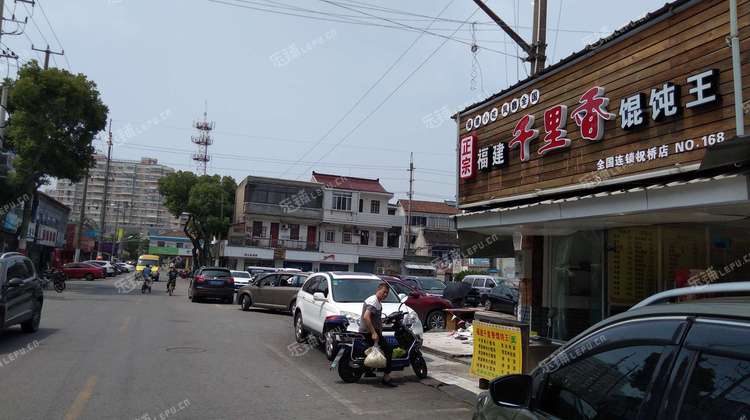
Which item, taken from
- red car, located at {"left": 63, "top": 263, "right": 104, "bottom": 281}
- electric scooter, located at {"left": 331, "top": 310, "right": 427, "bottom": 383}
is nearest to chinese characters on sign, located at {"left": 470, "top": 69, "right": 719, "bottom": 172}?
electric scooter, located at {"left": 331, "top": 310, "right": 427, "bottom": 383}

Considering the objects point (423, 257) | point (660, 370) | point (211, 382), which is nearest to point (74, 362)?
point (211, 382)

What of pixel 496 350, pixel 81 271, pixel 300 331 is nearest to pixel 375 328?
pixel 496 350

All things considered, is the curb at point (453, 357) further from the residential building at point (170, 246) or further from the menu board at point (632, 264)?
the residential building at point (170, 246)

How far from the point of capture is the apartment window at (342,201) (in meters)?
54.5

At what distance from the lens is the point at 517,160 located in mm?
11305

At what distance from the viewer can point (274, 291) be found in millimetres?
20062

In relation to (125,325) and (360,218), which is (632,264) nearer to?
(125,325)

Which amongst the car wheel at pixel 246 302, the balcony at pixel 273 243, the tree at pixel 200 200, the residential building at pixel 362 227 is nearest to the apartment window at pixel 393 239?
the residential building at pixel 362 227

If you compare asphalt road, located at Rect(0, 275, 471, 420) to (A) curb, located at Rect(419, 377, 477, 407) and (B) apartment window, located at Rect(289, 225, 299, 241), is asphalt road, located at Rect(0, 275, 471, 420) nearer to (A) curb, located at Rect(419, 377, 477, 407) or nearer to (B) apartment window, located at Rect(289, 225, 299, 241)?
(A) curb, located at Rect(419, 377, 477, 407)

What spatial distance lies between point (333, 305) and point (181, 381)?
11.9 ft

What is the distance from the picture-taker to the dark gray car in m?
19.7

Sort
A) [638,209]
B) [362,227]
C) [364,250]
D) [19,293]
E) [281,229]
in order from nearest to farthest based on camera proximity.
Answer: [638,209] < [19,293] < [281,229] < [364,250] < [362,227]

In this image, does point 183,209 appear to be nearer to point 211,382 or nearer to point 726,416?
point 211,382

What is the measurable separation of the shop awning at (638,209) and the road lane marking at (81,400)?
727 cm
